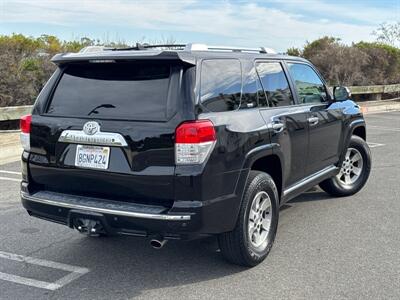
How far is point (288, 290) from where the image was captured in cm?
366

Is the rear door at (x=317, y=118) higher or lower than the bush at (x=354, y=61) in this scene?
lower

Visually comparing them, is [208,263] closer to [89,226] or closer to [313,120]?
[89,226]

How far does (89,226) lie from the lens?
3.67m

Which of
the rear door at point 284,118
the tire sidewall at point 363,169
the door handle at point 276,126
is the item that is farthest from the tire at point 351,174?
the door handle at point 276,126

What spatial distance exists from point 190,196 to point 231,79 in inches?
45.2

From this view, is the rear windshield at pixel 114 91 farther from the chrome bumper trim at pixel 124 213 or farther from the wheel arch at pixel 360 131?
the wheel arch at pixel 360 131

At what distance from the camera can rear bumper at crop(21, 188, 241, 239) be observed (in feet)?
11.2

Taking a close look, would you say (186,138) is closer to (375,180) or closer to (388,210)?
(388,210)

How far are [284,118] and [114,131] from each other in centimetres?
179

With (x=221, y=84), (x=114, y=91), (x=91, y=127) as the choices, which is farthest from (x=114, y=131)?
(x=221, y=84)

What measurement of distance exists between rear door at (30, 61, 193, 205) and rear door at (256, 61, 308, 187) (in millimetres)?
1126

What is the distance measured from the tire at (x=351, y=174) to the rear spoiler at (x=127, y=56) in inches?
136

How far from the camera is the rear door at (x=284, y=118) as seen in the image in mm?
4402

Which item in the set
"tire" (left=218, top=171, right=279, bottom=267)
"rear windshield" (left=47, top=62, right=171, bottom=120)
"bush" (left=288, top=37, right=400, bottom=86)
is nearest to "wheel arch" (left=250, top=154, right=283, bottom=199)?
"tire" (left=218, top=171, right=279, bottom=267)
